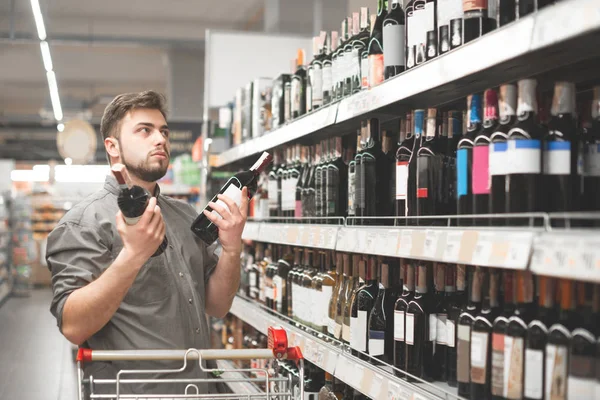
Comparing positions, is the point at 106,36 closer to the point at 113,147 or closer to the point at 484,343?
the point at 113,147

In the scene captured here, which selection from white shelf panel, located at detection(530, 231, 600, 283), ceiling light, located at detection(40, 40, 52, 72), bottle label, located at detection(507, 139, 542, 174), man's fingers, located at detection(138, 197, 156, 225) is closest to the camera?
white shelf panel, located at detection(530, 231, 600, 283)

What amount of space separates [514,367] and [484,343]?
147 mm

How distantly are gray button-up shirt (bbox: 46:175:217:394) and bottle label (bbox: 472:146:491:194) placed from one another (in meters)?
1.09

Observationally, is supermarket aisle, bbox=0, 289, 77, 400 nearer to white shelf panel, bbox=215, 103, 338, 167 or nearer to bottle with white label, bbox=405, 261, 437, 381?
white shelf panel, bbox=215, 103, 338, 167

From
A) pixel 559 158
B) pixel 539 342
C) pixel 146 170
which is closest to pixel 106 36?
pixel 146 170

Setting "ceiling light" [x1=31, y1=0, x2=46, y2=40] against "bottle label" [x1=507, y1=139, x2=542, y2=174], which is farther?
"ceiling light" [x1=31, y1=0, x2=46, y2=40]

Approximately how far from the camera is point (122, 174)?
2.17 metres

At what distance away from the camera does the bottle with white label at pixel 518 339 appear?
72.7 inches

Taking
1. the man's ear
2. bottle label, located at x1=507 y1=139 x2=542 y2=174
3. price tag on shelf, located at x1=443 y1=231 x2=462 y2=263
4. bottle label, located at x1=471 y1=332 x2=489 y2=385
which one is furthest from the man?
bottle label, located at x1=507 y1=139 x2=542 y2=174

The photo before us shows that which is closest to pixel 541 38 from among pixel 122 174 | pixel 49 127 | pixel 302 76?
pixel 122 174

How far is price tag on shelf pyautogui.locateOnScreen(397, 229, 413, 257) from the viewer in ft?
7.32

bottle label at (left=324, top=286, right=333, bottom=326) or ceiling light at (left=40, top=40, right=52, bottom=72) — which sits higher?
ceiling light at (left=40, top=40, right=52, bottom=72)

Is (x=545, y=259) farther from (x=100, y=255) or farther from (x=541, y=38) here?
(x=100, y=255)

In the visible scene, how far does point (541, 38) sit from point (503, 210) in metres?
0.51
